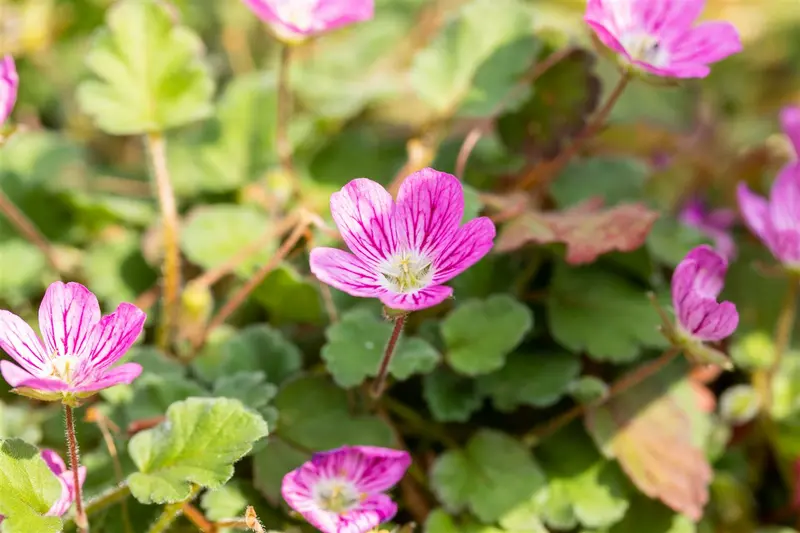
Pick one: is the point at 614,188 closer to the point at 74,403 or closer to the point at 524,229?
the point at 524,229

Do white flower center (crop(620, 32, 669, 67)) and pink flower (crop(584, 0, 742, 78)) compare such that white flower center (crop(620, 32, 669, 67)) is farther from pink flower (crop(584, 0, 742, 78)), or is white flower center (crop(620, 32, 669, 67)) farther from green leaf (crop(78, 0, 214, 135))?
green leaf (crop(78, 0, 214, 135))

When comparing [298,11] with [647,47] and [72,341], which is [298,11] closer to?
[647,47]

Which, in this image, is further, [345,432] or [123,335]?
[345,432]

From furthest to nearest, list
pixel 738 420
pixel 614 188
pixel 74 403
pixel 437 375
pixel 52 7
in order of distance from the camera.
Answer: pixel 52 7
pixel 614 188
pixel 738 420
pixel 437 375
pixel 74 403

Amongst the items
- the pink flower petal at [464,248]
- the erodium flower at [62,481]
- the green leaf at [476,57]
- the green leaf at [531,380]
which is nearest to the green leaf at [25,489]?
the erodium flower at [62,481]

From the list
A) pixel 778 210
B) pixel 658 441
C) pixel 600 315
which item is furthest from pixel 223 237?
pixel 778 210

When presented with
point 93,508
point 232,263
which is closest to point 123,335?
point 93,508

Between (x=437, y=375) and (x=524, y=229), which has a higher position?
(x=524, y=229)

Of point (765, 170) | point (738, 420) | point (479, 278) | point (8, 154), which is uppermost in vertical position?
point (8, 154)
